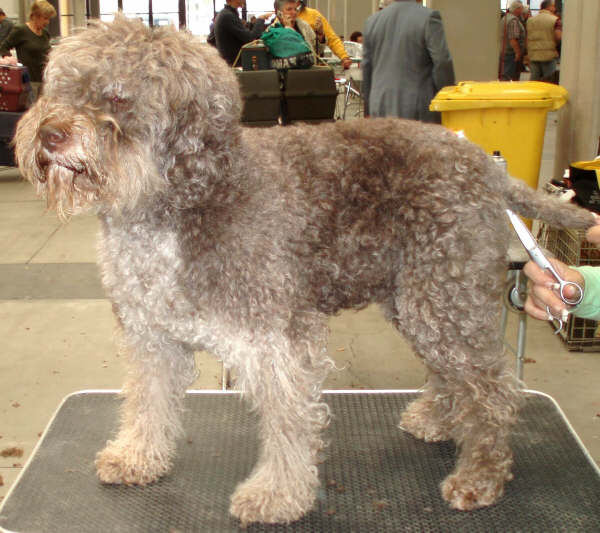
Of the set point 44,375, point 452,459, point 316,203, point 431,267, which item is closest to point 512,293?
point 452,459

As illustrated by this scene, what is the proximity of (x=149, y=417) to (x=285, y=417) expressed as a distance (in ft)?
1.81

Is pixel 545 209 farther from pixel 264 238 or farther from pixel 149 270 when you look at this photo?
pixel 149 270

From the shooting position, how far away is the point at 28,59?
9.20 metres

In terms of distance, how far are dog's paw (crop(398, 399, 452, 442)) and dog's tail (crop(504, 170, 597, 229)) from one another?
797mm

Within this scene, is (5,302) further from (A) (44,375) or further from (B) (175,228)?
(B) (175,228)

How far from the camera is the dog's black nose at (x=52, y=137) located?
1566mm

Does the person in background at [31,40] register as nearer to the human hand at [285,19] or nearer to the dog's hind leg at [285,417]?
the human hand at [285,19]

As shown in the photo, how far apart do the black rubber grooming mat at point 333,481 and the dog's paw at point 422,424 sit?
0.10ft

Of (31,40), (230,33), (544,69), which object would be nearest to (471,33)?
(230,33)

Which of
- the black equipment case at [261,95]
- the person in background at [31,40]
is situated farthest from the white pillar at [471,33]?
the person in background at [31,40]

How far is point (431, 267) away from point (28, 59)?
8.54m

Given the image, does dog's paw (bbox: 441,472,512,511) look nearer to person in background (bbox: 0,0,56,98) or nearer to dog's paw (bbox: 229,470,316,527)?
→ dog's paw (bbox: 229,470,316,527)

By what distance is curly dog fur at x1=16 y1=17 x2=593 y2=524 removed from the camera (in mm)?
1651

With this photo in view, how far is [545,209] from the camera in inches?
85.4
